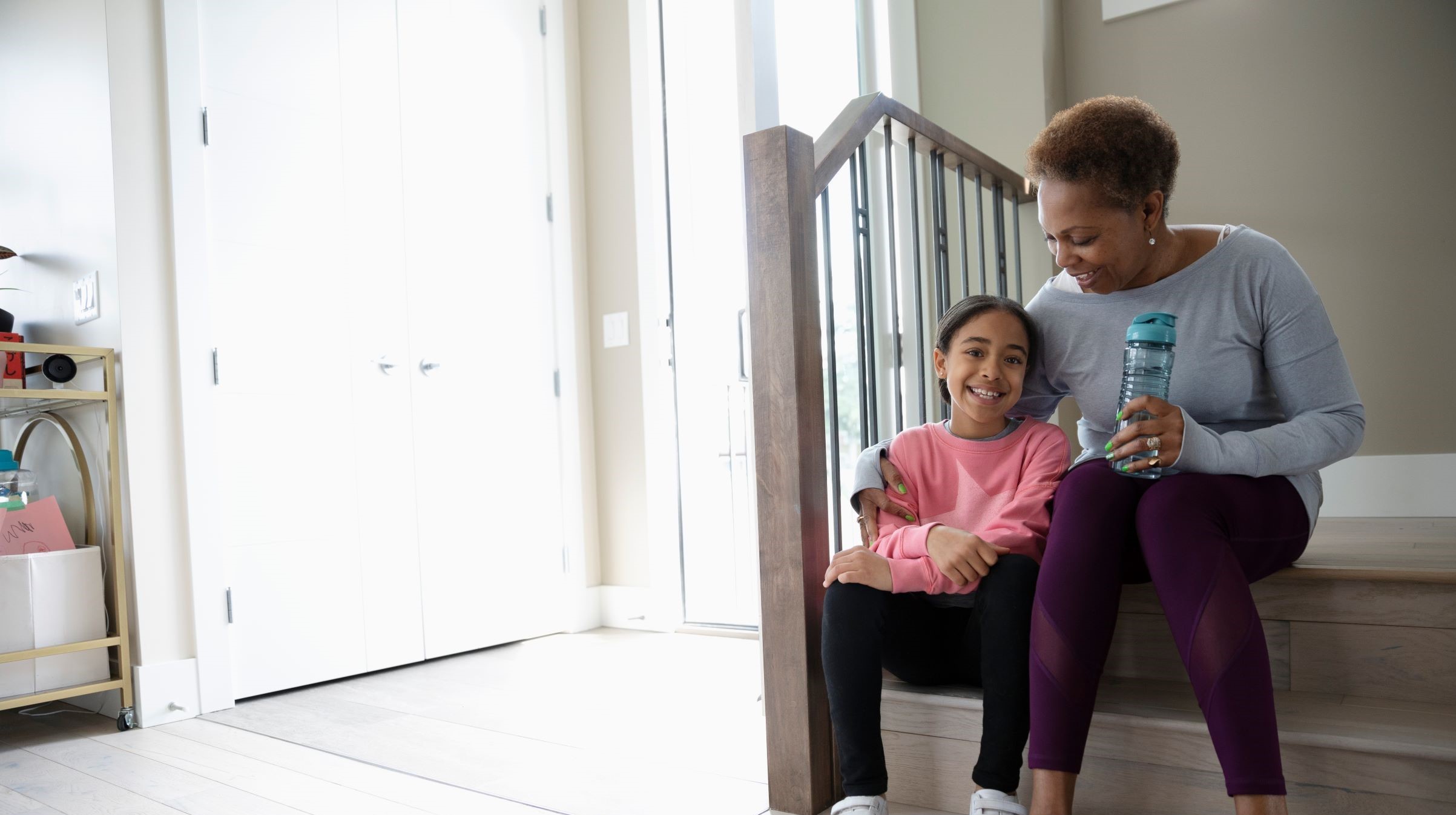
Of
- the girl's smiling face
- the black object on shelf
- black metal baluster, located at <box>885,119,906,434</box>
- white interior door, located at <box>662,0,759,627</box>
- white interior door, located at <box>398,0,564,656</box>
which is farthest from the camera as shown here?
white interior door, located at <box>662,0,759,627</box>

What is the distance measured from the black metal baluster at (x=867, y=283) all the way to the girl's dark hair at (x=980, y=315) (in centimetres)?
18

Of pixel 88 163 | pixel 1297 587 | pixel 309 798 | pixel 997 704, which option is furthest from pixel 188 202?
pixel 1297 587

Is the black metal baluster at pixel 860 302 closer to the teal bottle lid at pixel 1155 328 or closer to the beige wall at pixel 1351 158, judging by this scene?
the teal bottle lid at pixel 1155 328

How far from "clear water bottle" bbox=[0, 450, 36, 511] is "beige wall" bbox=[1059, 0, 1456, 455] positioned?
2687 mm

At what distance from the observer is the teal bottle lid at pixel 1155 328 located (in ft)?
3.61

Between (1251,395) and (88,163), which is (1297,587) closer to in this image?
(1251,395)

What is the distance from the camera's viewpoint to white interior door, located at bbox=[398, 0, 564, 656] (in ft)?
9.20

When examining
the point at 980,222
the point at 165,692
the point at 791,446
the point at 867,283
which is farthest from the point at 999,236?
the point at 165,692

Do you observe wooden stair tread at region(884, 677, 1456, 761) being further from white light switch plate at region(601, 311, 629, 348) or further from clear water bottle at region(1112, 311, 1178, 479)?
white light switch plate at region(601, 311, 629, 348)

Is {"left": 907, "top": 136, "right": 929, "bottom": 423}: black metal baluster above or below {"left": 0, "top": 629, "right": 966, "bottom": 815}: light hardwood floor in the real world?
above

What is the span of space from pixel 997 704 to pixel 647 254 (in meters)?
2.21

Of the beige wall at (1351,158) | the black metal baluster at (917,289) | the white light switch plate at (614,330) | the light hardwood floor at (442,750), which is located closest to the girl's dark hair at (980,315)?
the black metal baluster at (917,289)

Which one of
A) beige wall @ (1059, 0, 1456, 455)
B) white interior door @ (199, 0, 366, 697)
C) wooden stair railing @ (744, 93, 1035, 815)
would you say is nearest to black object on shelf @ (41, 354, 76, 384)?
white interior door @ (199, 0, 366, 697)

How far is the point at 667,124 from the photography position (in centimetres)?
320
